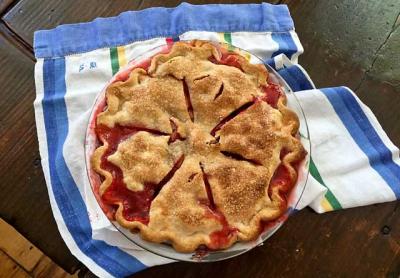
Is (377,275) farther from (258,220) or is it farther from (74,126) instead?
(74,126)

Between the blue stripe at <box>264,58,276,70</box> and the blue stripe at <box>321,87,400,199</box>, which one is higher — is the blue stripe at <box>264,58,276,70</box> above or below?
above

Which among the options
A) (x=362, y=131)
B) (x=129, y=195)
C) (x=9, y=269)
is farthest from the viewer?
(x=362, y=131)

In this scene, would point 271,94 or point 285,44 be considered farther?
point 285,44

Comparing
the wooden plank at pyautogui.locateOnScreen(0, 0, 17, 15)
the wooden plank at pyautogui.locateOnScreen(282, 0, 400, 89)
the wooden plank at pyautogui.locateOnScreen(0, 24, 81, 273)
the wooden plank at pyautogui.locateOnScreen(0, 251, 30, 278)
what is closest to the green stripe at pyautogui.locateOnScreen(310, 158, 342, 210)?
the wooden plank at pyautogui.locateOnScreen(282, 0, 400, 89)

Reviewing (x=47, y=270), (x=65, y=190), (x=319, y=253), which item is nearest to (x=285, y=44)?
(x=319, y=253)

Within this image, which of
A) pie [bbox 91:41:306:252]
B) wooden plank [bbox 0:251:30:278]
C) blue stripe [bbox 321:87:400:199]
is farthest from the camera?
blue stripe [bbox 321:87:400:199]

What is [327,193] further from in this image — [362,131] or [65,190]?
[65,190]

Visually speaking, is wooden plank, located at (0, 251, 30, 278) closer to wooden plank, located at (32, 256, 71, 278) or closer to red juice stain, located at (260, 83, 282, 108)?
wooden plank, located at (32, 256, 71, 278)
